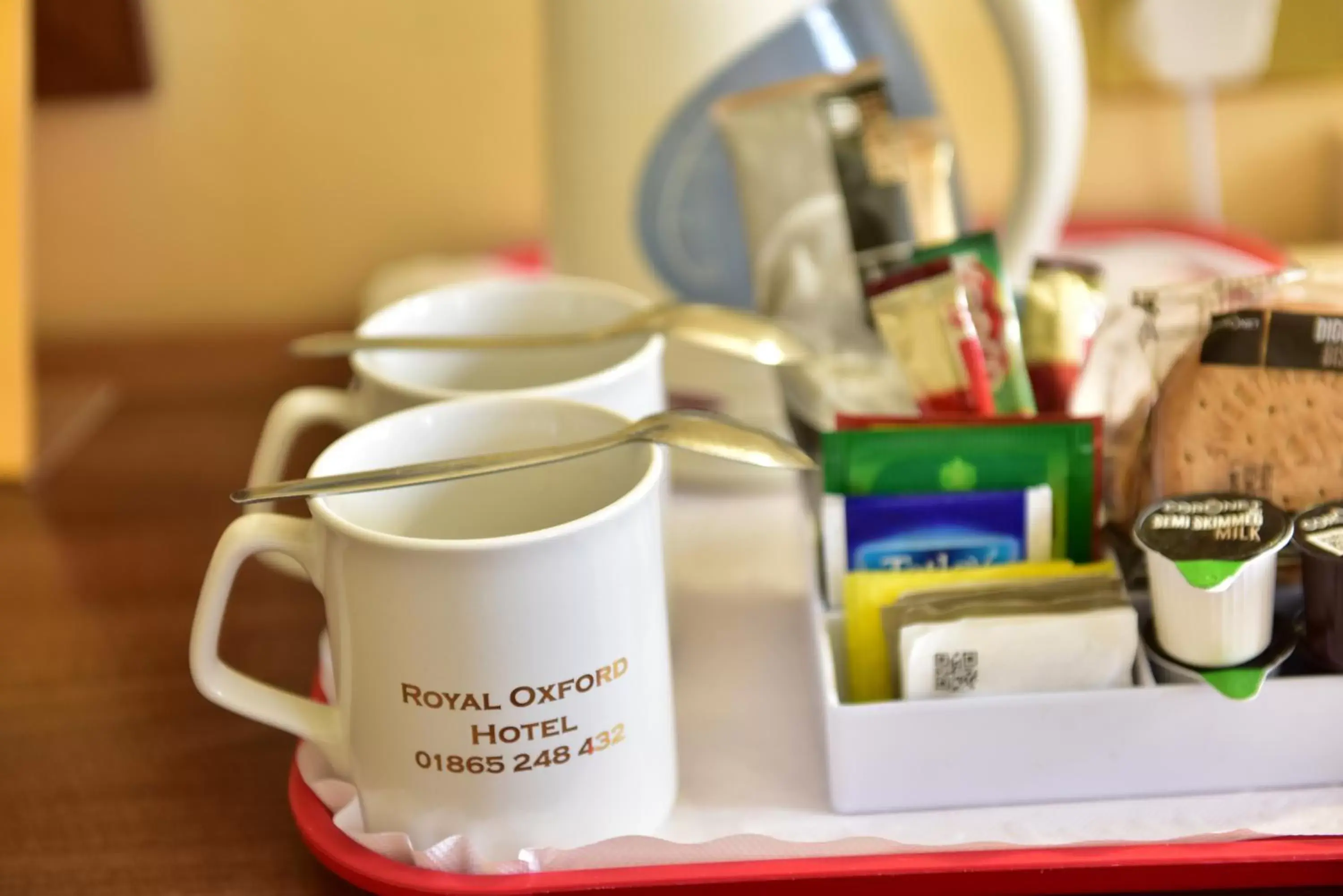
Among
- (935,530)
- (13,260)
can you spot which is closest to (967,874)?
(935,530)

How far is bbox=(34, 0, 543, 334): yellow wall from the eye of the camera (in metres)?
0.80

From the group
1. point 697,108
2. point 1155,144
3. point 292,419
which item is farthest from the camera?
point 1155,144

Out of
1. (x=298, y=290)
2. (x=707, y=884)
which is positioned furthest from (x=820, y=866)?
(x=298, y=290)

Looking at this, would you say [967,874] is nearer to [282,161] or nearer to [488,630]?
[488,630]

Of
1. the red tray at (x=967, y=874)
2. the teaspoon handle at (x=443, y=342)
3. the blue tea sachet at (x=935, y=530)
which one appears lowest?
the red tray at (x=967, y=874)

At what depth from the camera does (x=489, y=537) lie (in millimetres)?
436

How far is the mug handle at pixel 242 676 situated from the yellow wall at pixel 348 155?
488mm

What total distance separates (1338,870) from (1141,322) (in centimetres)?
19

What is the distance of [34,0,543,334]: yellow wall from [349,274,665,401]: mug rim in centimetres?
31

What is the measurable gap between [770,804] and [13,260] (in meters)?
0.48

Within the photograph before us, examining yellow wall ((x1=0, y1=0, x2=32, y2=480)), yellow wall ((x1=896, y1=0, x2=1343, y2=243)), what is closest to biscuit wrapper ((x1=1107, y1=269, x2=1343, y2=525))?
yellow wall ((x1=896, y1=0, x2=1343, y2=243))

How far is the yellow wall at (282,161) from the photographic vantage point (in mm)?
805

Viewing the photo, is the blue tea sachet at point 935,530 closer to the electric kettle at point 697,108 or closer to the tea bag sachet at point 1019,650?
the tea bag sachet at point 1019,650

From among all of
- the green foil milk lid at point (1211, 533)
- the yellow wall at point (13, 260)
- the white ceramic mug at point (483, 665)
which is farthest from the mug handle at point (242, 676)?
the yellow wall at point (13, 260)
